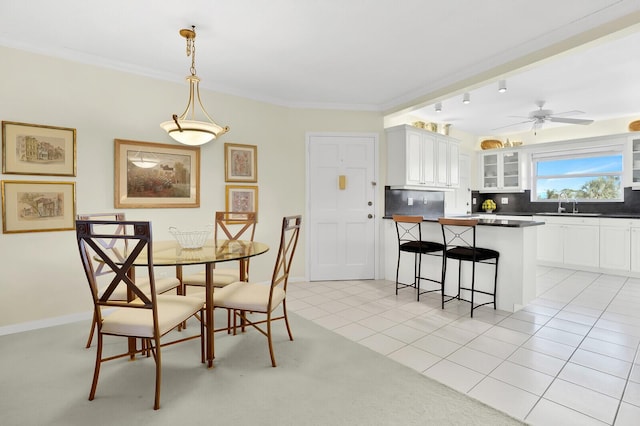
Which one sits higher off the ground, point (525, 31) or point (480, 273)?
point (525, 31)

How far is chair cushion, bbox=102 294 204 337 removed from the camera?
183 centimetres

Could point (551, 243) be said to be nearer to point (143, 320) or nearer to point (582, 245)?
point (582, 245)

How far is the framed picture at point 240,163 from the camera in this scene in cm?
391

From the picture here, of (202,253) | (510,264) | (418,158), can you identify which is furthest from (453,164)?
(202,253)

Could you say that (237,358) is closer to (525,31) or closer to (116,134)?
(116,134)

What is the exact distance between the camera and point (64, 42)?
2.85 meters

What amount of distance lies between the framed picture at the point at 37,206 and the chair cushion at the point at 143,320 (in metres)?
1.63

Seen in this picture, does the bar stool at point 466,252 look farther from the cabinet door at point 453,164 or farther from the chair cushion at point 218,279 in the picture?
the chair cushion at point 218,279

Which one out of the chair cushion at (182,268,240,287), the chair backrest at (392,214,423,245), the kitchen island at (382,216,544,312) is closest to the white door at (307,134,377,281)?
the chair backrest at (392,214,423,245)

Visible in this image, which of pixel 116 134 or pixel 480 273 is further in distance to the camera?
pixel 480 273

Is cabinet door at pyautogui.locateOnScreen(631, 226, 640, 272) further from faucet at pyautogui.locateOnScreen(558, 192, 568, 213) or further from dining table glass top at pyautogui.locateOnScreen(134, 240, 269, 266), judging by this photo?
dining table glass top at pyautogui.locateOnScreen(134, 240, 269, 266)

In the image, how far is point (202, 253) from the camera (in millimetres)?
2279

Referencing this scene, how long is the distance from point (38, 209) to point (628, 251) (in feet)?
24.2

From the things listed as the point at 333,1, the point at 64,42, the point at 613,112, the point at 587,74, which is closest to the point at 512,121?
the point at 613,112
